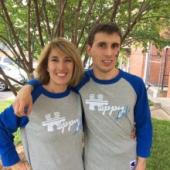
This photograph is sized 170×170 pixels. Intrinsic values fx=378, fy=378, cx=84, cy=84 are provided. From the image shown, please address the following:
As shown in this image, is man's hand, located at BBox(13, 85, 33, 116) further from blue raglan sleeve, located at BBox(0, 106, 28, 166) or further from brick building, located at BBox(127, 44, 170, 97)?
brick building, located at BBox(127, 44, 170, 97)

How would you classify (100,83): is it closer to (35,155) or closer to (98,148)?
(98,148)

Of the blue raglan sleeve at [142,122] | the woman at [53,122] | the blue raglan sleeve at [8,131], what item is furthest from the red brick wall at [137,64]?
the blue raglan sleeve at [8,131]

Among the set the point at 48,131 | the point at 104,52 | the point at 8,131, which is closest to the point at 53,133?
the point at 48,131

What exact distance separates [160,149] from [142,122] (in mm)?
4071

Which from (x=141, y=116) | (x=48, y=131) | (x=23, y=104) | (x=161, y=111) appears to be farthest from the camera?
(x=161, y=111)

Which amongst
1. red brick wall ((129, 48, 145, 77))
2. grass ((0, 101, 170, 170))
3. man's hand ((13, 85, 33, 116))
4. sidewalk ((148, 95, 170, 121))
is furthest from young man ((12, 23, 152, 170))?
red brick wall ((129, 48, 145, 77))

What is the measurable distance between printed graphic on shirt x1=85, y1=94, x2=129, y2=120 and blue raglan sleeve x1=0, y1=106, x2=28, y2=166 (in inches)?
18.7

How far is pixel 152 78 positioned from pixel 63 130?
54.7 feet

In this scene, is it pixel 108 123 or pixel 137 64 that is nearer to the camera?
pixel 108 123

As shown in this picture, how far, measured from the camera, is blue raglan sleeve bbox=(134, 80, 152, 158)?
2799mm

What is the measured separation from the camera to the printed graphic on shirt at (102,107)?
2691 mm

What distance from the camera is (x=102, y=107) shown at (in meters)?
2.69

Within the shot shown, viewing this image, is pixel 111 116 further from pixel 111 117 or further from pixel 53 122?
pixel 53 122

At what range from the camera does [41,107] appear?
2615 mm
